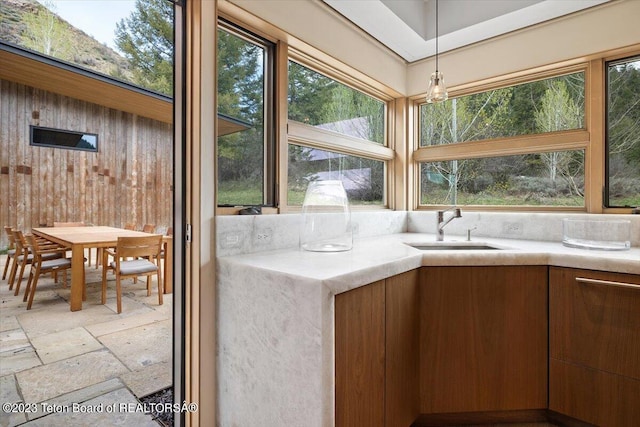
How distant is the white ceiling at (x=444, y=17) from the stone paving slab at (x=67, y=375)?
8.77 feet

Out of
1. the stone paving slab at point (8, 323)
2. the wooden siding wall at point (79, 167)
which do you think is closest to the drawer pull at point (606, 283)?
the stone paving slab at point (8, 323)

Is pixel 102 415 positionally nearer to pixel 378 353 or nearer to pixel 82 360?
pixel 82 360

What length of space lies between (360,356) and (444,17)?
7.50 ft

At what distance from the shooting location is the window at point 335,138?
1.87 meters

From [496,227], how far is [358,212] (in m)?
0.98

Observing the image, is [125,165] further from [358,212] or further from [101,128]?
[358,212]

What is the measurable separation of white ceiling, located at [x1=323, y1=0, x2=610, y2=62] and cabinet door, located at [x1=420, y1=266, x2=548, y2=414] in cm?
158

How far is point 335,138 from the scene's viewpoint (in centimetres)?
213

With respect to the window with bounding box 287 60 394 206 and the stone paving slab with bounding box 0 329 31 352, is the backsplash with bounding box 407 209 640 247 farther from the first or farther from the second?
the stone paving slab with bounding box 0 329 31 352

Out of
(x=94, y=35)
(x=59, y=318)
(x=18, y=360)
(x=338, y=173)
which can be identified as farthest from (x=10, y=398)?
(x=94, y=35)

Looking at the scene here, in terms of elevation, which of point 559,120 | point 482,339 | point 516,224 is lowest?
point 482,339

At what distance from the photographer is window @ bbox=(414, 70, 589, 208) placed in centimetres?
205

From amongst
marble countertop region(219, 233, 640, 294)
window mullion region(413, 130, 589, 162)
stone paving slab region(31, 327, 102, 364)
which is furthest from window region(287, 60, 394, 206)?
stone paving slab region(31, 327, 102, 364)

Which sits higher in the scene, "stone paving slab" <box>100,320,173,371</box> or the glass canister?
the glass canister
